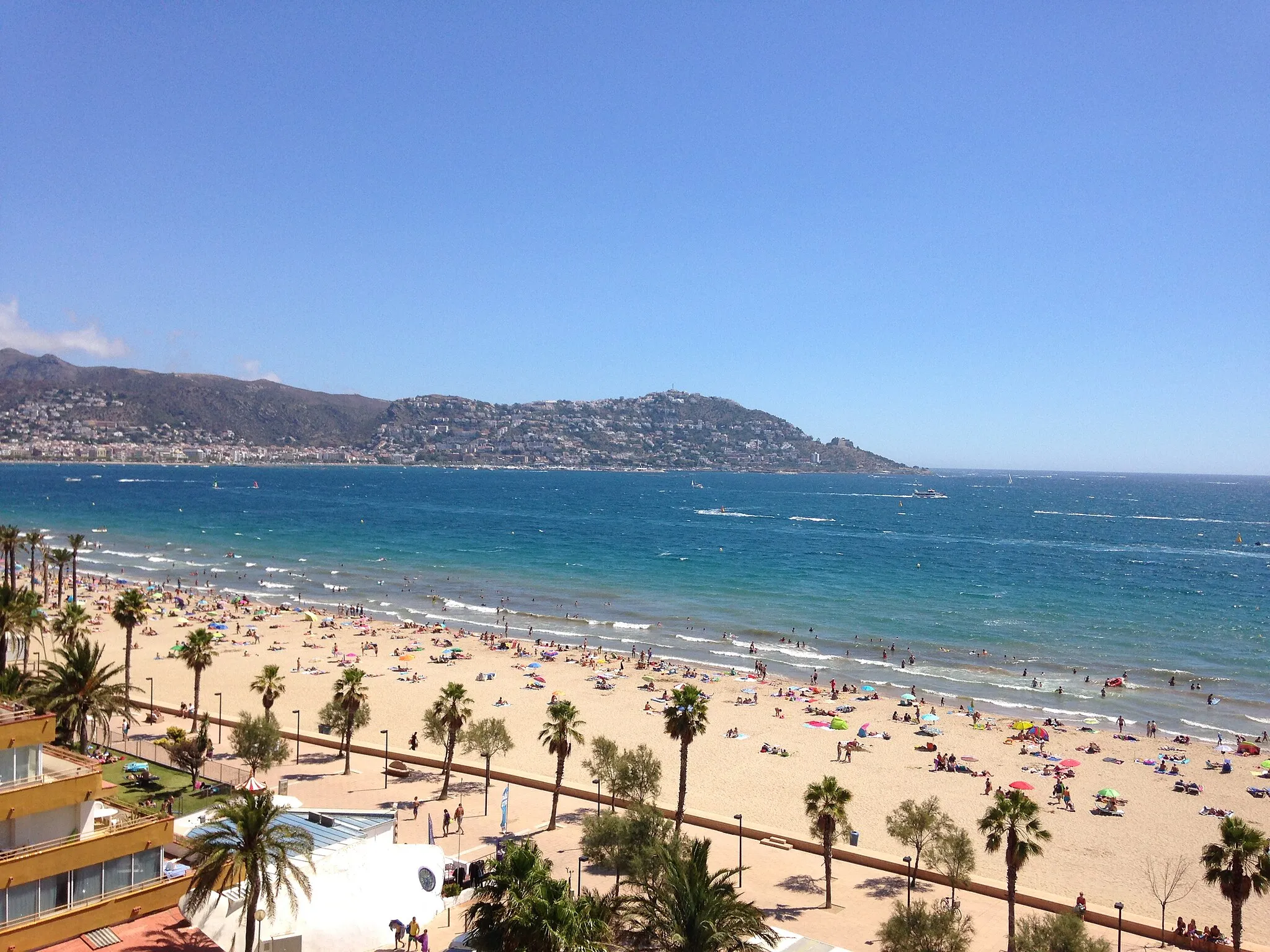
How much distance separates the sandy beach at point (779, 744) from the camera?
25.8 metres

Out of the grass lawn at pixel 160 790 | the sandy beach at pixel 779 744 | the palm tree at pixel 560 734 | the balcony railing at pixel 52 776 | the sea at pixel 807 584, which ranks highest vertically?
the balcony railing at pixel 52 776

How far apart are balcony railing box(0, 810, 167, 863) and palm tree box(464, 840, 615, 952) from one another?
6.06 m

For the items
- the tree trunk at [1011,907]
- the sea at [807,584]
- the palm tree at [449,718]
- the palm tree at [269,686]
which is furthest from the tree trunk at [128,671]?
the sea at [807,584]

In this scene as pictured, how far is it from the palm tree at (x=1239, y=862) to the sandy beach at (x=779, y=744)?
5186mm

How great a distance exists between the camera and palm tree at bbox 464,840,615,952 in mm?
10531

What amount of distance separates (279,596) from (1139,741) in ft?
188

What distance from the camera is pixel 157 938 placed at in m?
13.7

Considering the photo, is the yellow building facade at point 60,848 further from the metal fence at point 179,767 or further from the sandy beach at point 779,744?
the sandy beach at point 779,744

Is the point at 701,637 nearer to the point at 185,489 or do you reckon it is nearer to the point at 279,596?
the point at 279,596

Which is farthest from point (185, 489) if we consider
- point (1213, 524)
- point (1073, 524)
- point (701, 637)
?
point (1213, 524)

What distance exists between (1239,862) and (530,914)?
14.5 metres

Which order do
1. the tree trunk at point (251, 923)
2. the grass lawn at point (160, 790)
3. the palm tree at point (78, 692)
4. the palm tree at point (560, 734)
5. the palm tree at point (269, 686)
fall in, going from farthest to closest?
the palm tree at point (269, 686) → the palm tree at point (560, 734) → the palm tree at point (78, 692) → the grass lawn at point (160, 790) → the tree trunk at point (251, 923)

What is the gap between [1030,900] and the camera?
796 inches

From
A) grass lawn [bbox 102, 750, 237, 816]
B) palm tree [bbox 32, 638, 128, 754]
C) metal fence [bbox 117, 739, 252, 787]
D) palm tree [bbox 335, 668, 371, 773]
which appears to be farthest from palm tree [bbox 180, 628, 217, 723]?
palm tree [bbox 32, 638, 128, 754]
